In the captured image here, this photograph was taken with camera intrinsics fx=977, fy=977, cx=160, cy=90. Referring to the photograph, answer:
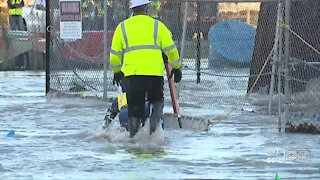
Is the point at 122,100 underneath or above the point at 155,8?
underneath

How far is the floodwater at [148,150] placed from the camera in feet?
31.0

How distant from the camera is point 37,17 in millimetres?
24797

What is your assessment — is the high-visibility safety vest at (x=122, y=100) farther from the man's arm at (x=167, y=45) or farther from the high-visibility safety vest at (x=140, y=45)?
the man's arm at (x=167, y=45)

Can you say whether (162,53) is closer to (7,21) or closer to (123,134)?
(123,134)

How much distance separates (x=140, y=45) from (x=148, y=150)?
1212 mm

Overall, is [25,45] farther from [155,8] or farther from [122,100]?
[122,100]

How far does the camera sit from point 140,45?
11.2 metres

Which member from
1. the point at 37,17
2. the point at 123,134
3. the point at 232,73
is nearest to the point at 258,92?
the point at 232,73

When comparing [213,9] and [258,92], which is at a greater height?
[213,9]

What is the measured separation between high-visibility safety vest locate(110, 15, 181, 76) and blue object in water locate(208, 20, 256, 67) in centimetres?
543

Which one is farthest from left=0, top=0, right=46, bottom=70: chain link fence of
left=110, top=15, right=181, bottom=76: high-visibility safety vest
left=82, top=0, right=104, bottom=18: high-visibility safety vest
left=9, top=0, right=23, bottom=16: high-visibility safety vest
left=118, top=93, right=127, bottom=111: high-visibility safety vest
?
left=110, top=15, right=181, bottom=76: high-visibility safety vest

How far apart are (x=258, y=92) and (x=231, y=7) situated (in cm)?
152

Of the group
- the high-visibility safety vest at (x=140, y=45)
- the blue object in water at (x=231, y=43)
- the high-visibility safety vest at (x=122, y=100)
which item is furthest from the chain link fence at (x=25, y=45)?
the high-visibility safety vest at (x=140, y=45)

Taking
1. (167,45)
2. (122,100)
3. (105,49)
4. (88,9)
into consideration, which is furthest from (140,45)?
(88,9)
